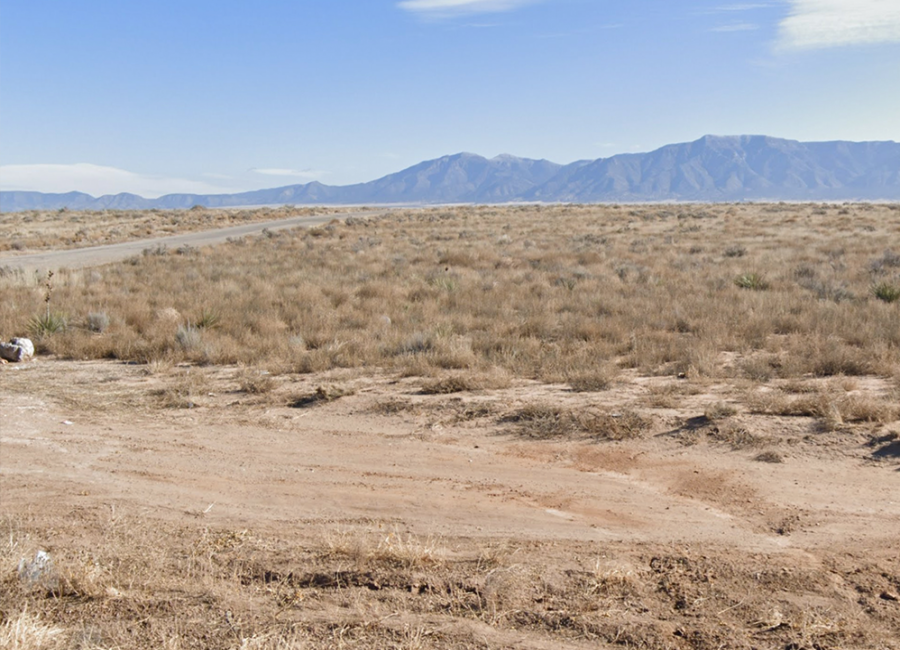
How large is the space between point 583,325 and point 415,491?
21.6 ft

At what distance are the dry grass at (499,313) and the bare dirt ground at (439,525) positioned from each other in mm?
1335

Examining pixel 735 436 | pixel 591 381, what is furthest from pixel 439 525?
pixel 591 381

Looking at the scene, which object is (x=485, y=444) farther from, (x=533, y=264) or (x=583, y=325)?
(x=533, y=264)

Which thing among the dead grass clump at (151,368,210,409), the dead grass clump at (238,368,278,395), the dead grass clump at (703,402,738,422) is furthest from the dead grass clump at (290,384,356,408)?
the dead grass clump at (703,402,738,422)

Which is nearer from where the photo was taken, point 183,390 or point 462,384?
point 462,384

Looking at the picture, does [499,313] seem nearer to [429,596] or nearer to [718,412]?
[718,412]

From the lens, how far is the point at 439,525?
5.24 meters

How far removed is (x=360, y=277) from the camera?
19219mm

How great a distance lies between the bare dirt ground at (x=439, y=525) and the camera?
3.89 metres

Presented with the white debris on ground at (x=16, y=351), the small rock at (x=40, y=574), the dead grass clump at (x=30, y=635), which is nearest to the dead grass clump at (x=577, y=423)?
the small rock at (x=40, y=574)

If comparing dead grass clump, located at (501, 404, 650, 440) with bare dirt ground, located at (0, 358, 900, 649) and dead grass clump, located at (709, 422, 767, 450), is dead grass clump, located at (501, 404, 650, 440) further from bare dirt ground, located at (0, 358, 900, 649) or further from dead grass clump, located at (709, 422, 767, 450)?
dead grass clump, located at (709, 422, 767, 450)

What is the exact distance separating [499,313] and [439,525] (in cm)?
845

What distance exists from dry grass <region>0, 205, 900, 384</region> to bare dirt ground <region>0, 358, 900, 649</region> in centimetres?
134

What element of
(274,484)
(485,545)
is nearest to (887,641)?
(485,545)
